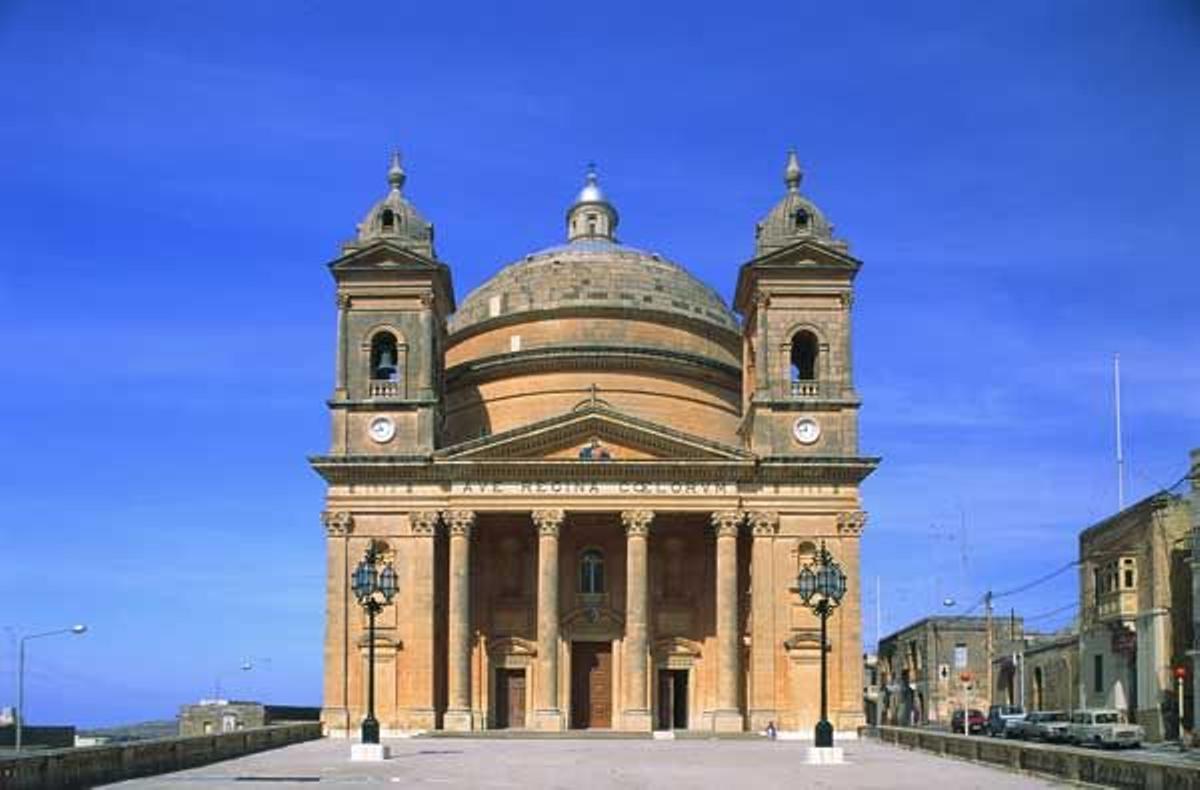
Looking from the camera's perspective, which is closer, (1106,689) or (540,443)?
(540,443)

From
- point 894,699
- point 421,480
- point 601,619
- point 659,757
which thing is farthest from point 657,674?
point 894,699

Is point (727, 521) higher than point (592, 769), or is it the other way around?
point (727, 521)

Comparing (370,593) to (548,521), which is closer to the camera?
(370,593)

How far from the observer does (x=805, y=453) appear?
5962cm

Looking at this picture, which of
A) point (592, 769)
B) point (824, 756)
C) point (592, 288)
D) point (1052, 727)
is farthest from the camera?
point (592, 288)

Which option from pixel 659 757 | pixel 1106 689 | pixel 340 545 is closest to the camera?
pixel 659 757

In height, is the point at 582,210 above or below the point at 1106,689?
above

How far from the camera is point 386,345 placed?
6191 cm

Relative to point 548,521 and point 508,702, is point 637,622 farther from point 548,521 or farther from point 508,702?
point 508,702

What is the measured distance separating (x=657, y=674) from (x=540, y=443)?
1001 cm

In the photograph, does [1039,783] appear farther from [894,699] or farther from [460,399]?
[894,699]

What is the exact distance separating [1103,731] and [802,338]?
18.3 meters

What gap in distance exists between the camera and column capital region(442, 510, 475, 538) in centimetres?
5844

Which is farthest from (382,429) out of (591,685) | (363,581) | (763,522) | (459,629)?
(363,581)
